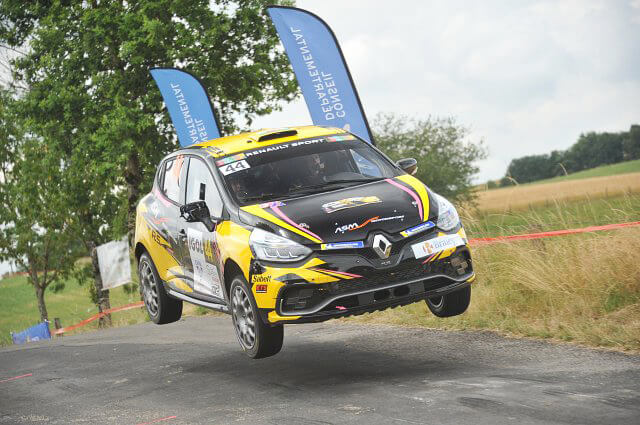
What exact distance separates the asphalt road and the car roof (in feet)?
7.67

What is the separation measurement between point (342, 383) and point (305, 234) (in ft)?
4.97

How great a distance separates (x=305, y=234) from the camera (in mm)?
7359

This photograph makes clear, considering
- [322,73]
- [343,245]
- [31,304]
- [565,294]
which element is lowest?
[565,294]

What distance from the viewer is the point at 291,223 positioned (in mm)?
7484

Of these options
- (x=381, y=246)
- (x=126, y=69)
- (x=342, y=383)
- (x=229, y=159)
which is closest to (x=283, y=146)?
(x=229, y=159)

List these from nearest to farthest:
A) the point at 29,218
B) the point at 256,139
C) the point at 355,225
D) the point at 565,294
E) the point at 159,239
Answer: the point at 355,225 → the point at 256,139 → the point at 565,294 → the point at 159,239 → the point at 29,218

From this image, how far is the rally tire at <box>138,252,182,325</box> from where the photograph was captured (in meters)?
10.6

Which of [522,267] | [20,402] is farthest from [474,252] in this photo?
[20,402]

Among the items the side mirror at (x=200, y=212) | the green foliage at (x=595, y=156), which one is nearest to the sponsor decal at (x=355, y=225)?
the side mirror at (x=200, y=212)

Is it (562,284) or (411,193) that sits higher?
(411,193)

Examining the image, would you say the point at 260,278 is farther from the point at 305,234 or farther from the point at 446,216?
the point at 446,216

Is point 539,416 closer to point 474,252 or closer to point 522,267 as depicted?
point 522,267

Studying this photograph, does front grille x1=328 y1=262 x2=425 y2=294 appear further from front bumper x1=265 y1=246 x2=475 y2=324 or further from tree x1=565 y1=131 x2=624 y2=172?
tree x1=565 y1=131 x2=624 y2=172

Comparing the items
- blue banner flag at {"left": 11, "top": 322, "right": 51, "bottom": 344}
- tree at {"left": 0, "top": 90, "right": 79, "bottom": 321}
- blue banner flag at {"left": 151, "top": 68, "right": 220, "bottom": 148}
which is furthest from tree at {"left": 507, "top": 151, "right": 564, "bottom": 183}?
blue banner flag at {"left": 151, "top": 68, "right": 220, "bottom": 148}
